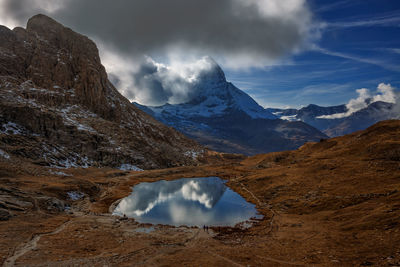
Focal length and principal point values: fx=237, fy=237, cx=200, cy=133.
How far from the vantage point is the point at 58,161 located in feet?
263

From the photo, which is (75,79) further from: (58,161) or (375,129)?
(375,129)

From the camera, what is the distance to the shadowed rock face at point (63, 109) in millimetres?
86506

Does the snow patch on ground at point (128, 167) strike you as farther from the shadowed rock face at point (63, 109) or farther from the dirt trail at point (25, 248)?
the dirt trail at point (25, 248)

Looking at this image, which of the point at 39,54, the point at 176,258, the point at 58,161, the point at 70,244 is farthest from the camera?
the point at 39,54

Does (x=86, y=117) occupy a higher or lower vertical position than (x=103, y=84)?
lower

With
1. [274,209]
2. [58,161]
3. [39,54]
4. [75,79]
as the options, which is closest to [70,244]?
[274,209]

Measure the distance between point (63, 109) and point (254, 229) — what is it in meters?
118

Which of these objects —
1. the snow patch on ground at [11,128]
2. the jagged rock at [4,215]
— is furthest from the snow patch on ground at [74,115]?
the jagged rock at [4,215]

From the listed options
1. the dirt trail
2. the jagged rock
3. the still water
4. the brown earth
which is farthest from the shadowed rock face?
the dirt trail

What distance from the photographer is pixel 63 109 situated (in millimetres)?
120375

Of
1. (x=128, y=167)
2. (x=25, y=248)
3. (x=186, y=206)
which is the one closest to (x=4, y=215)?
(x=25, y=248)

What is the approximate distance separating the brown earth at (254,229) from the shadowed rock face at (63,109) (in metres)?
33.4

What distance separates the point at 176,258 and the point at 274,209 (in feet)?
92.8

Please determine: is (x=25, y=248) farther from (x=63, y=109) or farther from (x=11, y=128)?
(x=63, y=109)
